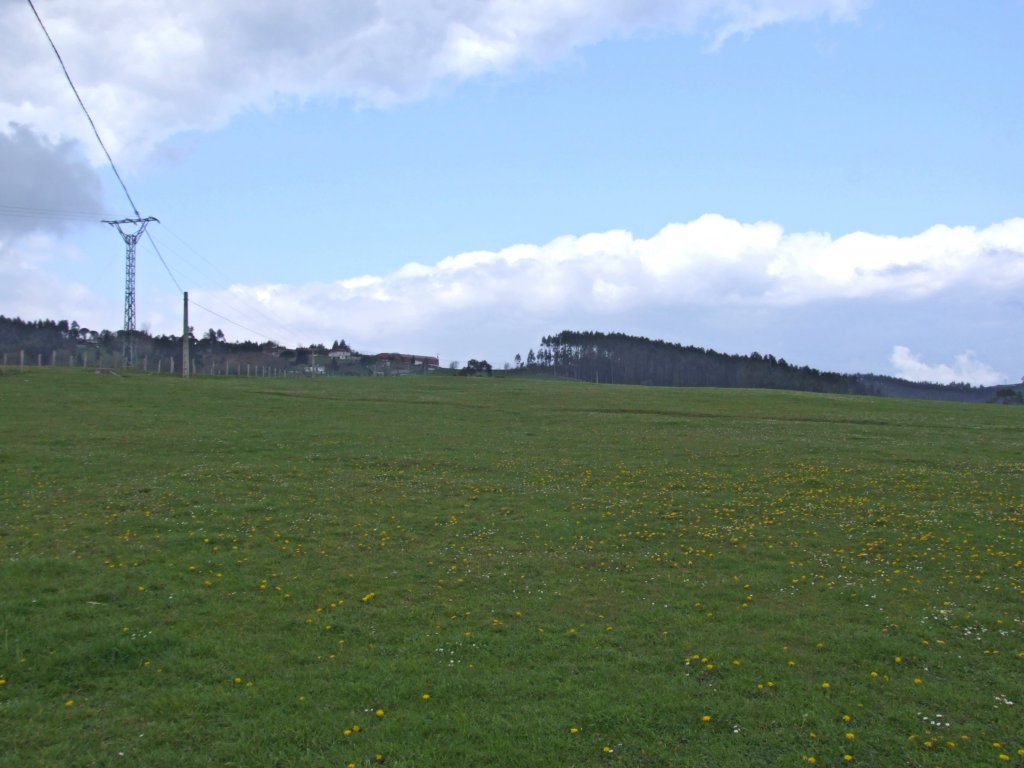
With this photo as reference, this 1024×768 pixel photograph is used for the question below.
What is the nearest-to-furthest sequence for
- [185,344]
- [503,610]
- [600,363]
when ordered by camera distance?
1. [503,610]
2. [185,344]
3. [600,363]

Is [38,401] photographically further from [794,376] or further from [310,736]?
[794,376]

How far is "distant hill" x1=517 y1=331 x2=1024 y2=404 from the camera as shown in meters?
170

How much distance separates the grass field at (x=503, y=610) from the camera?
885cm

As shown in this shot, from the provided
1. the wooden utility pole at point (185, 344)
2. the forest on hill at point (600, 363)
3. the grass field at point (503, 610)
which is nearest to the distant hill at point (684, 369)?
the forest on hill at point (600, 363)

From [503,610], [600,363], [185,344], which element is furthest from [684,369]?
[503,610]

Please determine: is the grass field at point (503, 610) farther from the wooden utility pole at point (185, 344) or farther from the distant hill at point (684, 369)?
the distant hill at point (684, 369)

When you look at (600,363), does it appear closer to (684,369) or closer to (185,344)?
(684,369)

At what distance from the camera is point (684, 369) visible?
176 meters

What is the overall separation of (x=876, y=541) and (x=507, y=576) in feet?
30.3

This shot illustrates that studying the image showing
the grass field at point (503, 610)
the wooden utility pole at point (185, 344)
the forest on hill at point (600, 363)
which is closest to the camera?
the grass field at point (503, 610)

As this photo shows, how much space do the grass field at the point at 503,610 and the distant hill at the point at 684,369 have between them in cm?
14166

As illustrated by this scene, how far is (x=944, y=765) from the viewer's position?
8.18 metres

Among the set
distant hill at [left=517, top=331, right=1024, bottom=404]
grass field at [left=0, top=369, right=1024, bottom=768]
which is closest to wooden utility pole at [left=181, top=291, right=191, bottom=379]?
grass field at [left=0, top=369, right=1024, bottom=768]

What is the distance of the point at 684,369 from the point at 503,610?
16760 cm
